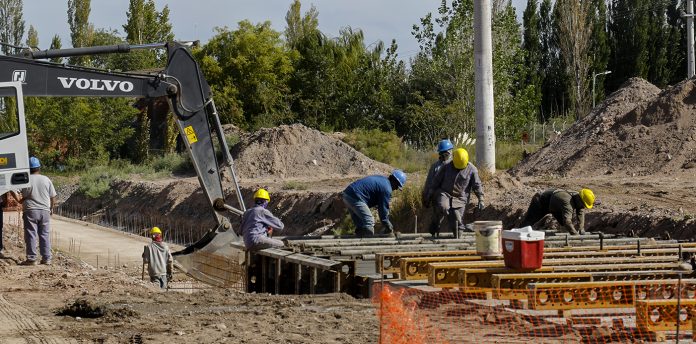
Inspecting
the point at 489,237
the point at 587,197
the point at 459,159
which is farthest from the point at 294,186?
the point at 489,237

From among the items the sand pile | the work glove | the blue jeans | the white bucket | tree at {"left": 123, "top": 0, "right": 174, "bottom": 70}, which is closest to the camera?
the white bucket

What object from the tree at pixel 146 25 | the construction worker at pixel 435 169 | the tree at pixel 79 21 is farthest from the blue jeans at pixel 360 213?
the tree at pixel 79 21

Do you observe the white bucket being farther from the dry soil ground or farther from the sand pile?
the sand pile

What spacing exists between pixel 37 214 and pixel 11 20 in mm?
64460

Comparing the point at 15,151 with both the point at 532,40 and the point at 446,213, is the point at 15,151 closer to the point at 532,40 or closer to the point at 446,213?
the point at 446,213

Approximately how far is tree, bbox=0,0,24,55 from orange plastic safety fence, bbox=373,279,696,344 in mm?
70923

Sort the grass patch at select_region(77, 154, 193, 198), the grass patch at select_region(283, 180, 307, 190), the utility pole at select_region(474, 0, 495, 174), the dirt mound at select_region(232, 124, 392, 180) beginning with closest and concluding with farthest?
the utility pole at select_region(474, 0, 495, 174) → the grass patch at select_region(283, 180, 307, 190) → the dirt mound at select_region(232, 124, 392, 180) → the grass patch at select_region(77, 154, 193, 198)

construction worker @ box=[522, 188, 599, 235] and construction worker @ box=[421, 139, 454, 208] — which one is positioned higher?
construction worker @ box=[421, 139, 454, 208]

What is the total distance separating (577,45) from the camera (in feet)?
162

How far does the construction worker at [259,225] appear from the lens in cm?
1541

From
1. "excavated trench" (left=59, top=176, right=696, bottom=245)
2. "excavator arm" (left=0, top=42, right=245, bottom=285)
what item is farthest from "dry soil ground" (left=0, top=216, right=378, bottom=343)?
"excavated trench" (left=59, top=176, right=696, bottom=245)

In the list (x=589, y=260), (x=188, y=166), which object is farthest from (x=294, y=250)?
(x=188, y=166)

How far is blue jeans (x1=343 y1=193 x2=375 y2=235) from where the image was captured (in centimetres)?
1605

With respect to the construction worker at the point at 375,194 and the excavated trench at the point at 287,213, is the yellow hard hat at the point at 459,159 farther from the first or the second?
the excavated trench at the point at 287,213
